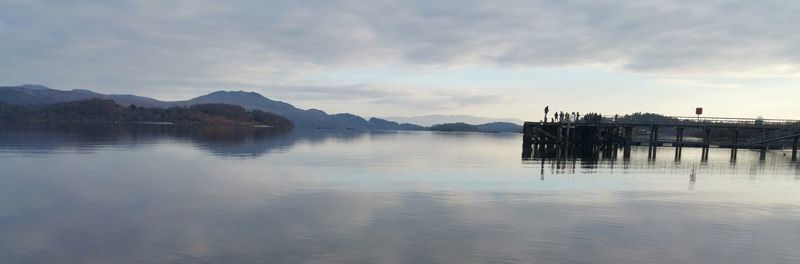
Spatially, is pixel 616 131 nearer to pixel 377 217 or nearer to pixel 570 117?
pixel 570 117

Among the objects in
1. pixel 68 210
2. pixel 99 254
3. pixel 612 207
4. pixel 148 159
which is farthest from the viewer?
pixel 148 159

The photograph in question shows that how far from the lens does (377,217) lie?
16578 millimetres

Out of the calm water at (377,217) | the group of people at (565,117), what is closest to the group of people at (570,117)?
the group of people at (565,117)

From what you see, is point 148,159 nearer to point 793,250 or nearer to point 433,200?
point 433,200

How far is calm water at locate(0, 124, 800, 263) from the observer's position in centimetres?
1237

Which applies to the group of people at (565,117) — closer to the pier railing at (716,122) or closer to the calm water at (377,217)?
the pier railing at (716,122)

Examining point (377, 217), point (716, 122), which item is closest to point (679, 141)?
point (716, 122)

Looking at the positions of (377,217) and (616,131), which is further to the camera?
(616,131)

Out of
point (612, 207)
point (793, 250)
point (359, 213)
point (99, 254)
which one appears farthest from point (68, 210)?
point (793, 250)

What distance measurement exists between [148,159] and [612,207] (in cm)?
3146

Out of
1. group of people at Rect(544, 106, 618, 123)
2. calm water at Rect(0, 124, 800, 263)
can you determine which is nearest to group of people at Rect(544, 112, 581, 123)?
group of people at Rect(544, 106, 618, 123)

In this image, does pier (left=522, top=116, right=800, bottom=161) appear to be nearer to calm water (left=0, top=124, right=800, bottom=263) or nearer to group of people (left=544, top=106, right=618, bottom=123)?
group of people (left=544, top=106, right=618, bottom=123)

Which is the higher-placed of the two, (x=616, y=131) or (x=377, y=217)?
(x=616, y=131)

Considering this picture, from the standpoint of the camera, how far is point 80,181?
23.3 metres
